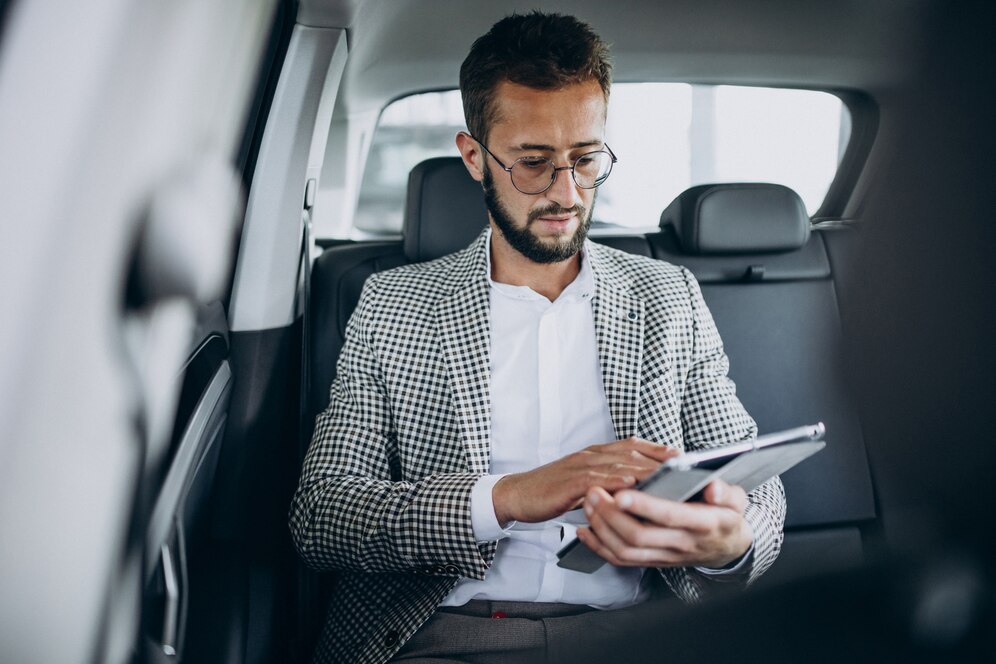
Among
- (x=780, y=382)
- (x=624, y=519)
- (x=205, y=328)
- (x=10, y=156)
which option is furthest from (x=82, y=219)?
(x=780, y=382)

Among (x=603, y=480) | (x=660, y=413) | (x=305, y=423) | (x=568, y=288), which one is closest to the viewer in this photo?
(x=603, y=480)

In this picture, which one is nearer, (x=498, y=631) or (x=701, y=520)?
(x=701, y=520)

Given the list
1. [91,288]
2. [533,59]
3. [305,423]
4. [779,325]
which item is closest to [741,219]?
[779,325]

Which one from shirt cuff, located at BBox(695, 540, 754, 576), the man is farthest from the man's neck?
shirt cuff, located at BBox(695, 540, 754, 576)

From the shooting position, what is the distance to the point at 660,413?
1.40 metres

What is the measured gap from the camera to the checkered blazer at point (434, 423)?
1242 millimetres

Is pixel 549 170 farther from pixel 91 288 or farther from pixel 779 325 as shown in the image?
pixel 91 288

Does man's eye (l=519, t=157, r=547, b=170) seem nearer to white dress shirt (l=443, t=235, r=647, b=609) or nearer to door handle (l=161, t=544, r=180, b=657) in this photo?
white dress shirt (l=443, t=235, r=647, b=609)

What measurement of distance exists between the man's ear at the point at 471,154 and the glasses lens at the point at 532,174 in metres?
0.13

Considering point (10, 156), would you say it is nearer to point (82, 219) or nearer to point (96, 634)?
point (82, 219)

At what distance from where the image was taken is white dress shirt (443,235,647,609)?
4.41 ft

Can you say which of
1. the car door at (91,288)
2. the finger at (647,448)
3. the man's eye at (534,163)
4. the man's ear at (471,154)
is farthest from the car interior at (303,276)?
the man's eye at (534,163)

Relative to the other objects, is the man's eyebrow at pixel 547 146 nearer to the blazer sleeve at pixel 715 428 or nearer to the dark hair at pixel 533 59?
the dark hair at pixel 533 59

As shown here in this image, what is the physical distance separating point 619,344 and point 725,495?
1.61 ft
